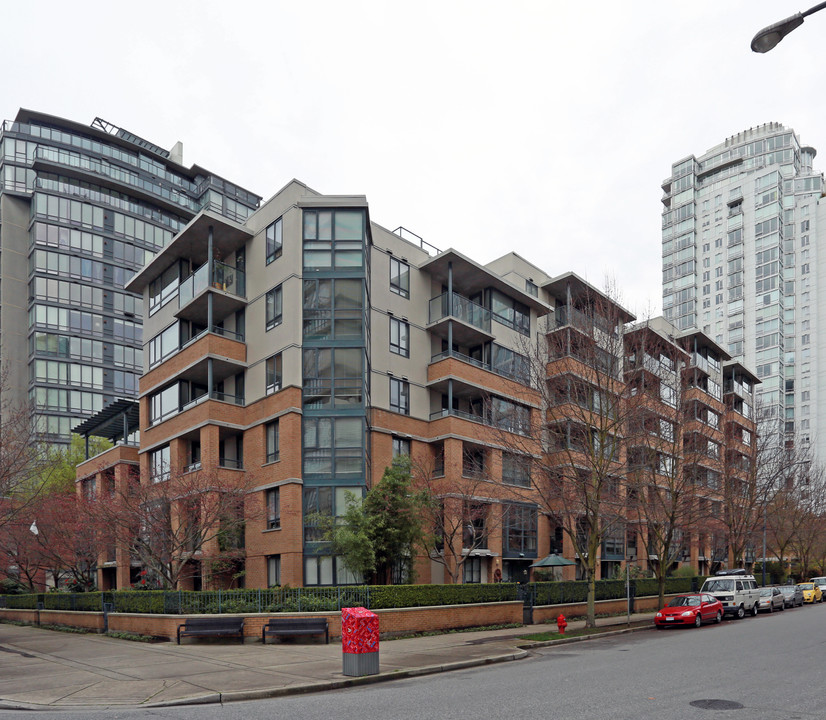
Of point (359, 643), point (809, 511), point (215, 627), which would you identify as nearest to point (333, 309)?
point (215, 627)

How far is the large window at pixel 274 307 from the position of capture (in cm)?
3547

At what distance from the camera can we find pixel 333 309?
3447 cm

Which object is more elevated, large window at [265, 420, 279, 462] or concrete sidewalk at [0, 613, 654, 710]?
large window at [265, 420, 279, 462]

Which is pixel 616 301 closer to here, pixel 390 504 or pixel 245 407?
pixel 390 504

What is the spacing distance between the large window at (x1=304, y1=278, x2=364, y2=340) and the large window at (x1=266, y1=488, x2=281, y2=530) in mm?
6949

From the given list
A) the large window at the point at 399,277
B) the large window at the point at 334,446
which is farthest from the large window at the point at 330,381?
the large window at the point at 399,277

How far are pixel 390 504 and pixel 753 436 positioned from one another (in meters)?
26.9

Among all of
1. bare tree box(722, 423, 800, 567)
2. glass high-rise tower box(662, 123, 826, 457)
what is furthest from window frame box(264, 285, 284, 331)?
glass high-rise tower box(662, 123, 826, 457)

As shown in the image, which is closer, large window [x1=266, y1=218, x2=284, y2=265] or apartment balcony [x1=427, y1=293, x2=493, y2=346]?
large window [x1=266, y1=218, x2=284, y2=265]

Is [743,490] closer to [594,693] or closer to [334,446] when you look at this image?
[334,446]

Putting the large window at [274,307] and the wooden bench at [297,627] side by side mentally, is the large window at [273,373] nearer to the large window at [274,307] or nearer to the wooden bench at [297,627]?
the large window at [274,307]

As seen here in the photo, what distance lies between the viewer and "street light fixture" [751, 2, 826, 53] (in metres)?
8.24

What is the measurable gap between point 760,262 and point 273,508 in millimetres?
108330

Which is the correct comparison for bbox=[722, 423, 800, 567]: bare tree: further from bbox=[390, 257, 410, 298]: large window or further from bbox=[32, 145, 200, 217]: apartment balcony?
bbox=[32, 145, 200, 217]: apartment balcony
